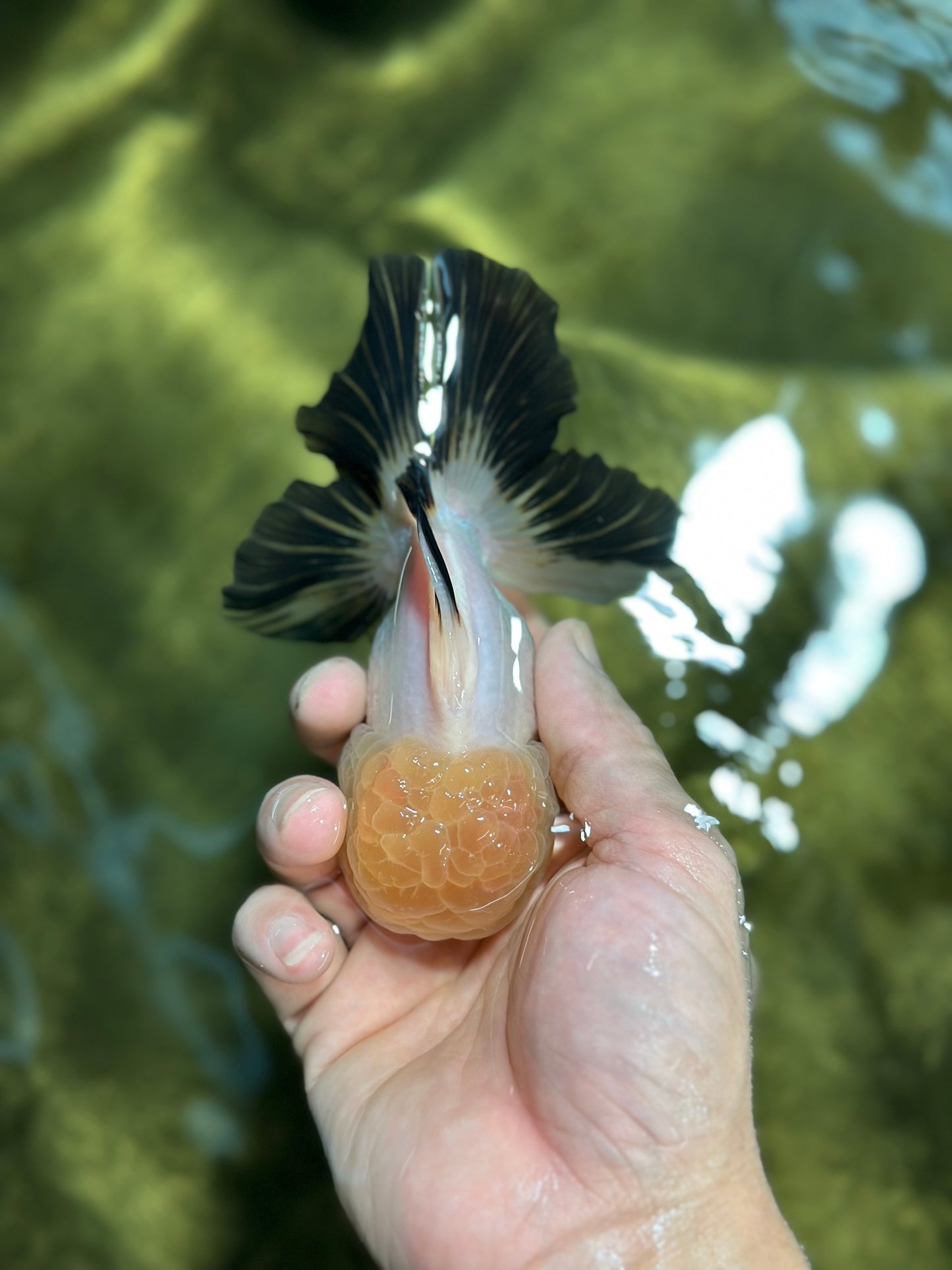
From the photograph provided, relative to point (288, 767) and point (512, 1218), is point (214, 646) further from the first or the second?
point (512, 1218)

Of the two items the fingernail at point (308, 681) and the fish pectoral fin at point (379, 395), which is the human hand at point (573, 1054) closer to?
the fingernail at point (308, 681)

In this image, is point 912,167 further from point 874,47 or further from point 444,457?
point 444,457

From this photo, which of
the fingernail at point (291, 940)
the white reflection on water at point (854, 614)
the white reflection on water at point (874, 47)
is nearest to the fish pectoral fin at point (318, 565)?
A: the fingernail at point (291, 940)

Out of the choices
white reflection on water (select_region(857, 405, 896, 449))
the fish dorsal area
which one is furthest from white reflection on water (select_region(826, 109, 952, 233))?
the fish dorsal area

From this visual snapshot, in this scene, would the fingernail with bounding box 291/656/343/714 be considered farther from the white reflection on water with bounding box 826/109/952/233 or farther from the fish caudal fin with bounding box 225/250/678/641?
the white reflection on water with bounding box 826/109/952/233

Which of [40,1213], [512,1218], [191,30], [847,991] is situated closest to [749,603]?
[847,991]

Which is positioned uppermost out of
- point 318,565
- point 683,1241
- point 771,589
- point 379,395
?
point 379,395

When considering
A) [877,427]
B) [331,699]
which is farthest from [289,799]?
[877,427]
